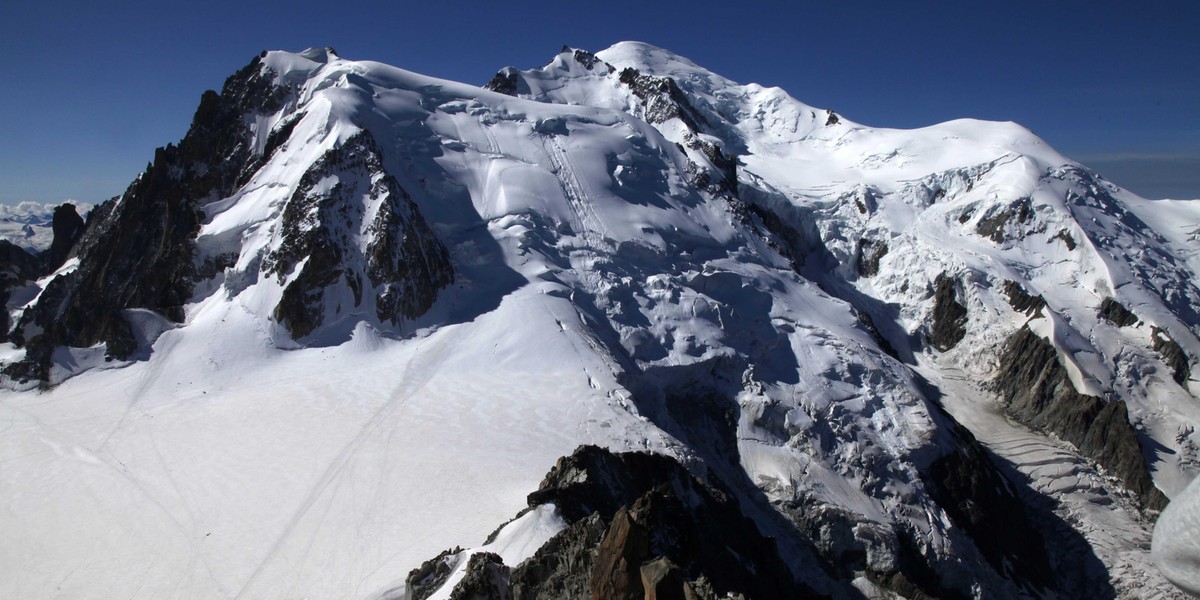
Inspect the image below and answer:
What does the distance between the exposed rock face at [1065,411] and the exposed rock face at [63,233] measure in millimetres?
76505

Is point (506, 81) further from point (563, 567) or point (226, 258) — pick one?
point (563, 567)

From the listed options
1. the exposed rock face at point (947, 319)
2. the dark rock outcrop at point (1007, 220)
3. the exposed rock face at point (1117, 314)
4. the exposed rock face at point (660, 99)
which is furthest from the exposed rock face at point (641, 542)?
the exposed rock face at point (660, 99)

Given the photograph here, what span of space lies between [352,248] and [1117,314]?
183ft

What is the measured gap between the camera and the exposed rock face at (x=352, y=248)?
1628 inches

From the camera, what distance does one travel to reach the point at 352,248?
142ft

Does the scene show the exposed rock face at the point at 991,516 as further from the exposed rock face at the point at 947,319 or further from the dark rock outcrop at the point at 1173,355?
the dark rock outcrop at the point at 1173,355

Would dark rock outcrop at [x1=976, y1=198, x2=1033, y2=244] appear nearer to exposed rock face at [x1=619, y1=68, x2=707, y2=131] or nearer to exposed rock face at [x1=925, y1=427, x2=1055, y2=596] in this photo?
exposed rock face at [x1=925, y1=427, x2=1055, y2=596]

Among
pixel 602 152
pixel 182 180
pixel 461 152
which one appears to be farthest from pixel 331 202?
pixel 602 152

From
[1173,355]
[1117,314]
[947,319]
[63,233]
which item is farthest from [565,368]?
[63,233]

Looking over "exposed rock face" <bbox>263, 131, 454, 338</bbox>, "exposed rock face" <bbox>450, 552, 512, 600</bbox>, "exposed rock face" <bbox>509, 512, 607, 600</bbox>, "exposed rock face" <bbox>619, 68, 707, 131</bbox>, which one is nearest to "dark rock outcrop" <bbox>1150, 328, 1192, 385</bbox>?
"exposed rock face" <bbox>619, 68, 707, 131</bbox>

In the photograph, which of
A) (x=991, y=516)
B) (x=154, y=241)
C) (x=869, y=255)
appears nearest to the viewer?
(x=991, y=516)

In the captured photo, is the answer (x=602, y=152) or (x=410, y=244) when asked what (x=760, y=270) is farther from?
(x=410, y=244)

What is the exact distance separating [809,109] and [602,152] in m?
42.9

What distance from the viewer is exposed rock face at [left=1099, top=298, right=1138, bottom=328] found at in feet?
185
